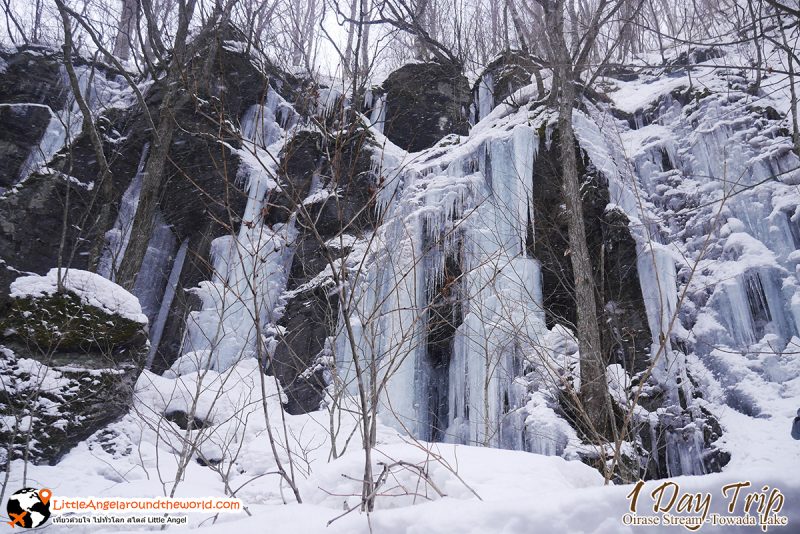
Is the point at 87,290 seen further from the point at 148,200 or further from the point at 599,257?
the point at 599,257

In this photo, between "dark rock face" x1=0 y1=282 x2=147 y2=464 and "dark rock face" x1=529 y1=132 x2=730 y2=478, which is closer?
"dark rock face" x1=0 y1=282 x2=147 y2=464

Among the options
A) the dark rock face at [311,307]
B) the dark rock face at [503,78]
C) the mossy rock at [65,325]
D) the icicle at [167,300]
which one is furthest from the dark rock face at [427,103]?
the mossy rock at [65,325]

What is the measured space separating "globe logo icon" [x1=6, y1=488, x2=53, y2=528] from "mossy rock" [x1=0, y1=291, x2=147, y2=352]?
58.9 inches

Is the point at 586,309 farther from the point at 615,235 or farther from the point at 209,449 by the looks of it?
the point at 209,449

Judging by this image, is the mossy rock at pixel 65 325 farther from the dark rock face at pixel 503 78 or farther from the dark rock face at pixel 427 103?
the dark rock face at pixel 503 78

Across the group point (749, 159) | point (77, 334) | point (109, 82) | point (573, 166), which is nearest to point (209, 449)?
point (77, 334)

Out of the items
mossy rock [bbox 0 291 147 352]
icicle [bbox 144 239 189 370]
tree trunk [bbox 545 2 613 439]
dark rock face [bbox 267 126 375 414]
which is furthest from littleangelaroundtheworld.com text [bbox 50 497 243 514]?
icicle [bbox 144 239 189 370]

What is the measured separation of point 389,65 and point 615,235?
12.9m

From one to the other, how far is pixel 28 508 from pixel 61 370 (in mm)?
1808

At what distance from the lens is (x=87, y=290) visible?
487 centimetres

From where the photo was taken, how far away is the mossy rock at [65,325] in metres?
4.39

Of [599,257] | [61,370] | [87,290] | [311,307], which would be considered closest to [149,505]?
[61,370]

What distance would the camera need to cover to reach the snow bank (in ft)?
15.1

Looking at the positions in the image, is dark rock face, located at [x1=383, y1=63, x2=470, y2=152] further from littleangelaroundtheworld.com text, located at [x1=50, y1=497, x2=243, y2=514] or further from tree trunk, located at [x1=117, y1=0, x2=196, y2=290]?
littleangelaroundtheworld.com text, located at [x1=50, y1=497, x2=243, y2=514]
